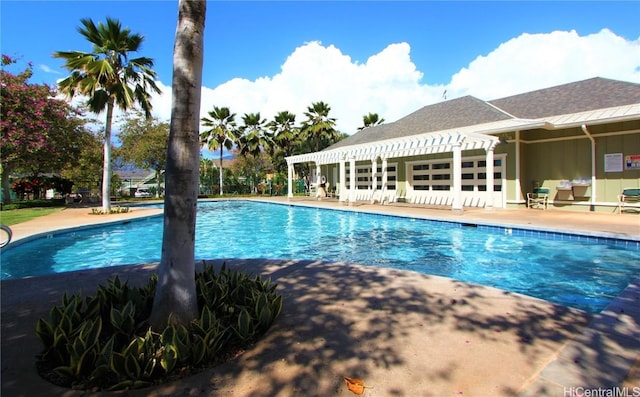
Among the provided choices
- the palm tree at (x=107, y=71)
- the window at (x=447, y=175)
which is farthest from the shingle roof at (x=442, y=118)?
the palm tree at (x=107, y=71)

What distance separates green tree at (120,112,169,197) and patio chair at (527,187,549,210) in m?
26.4

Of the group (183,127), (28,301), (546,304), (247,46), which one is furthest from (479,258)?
(247,46)

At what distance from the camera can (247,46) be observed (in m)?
11.9

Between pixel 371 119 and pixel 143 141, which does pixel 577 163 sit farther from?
pixel 143 141

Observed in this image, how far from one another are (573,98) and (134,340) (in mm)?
17038

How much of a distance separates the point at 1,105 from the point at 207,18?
21407 millimetres

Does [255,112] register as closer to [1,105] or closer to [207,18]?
[1,105]

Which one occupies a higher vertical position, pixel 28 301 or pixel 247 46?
pixel 247 46

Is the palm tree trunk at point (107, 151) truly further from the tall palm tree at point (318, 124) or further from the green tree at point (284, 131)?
the green tree at point (284, 131)

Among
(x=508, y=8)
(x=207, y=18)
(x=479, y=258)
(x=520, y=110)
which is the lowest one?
(x=479, y=258)

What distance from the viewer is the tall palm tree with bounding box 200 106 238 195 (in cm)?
2981

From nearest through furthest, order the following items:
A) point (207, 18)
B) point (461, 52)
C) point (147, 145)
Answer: point (207, 18) → point (461, 52) → point (147, 145)

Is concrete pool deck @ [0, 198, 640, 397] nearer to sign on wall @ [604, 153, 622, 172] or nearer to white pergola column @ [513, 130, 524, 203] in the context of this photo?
sign on wall @ [604, 153, 622, 172]

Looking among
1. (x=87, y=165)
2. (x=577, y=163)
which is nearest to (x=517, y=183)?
(x=577, y=163)
